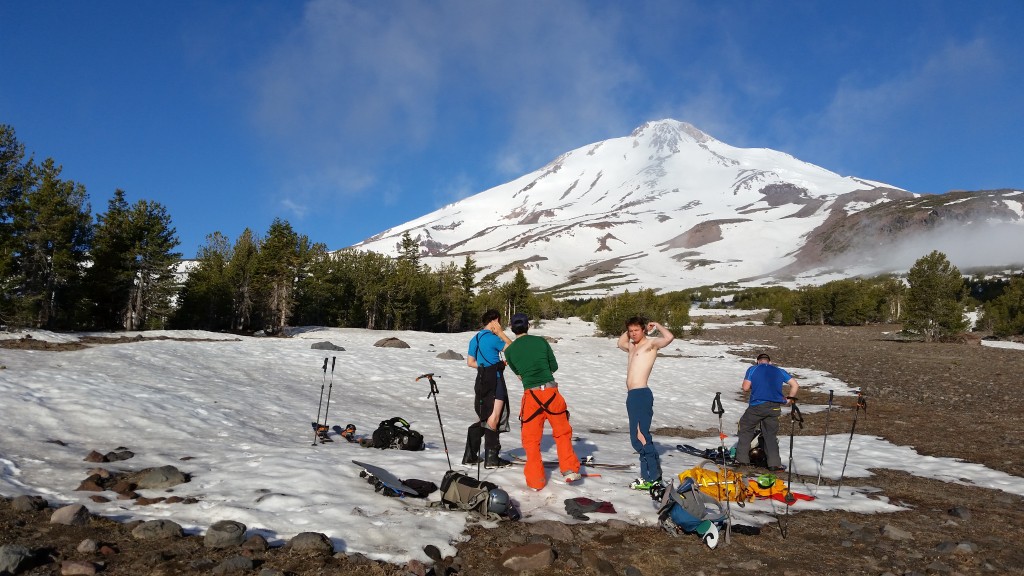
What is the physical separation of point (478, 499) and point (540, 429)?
1.50m

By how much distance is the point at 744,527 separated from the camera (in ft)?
21.3

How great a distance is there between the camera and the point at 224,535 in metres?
5.23

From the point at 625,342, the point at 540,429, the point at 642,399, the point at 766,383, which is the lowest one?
the point at 540,429

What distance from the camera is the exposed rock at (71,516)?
5359 mm

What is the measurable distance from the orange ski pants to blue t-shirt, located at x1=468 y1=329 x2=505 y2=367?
4.11ft

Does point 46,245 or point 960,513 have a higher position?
point 46,245

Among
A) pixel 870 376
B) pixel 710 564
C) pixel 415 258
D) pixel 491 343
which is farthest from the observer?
pixel 415 258

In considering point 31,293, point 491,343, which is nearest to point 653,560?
point 491,343

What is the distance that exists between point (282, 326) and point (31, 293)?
1906 centimetres

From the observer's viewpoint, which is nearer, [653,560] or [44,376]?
[653,560]

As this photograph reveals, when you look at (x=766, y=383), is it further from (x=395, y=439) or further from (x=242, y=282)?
(x=242, y=282)

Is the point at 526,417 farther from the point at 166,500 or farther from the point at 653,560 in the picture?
the point at 166,500

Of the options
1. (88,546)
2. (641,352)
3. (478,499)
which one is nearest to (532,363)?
(641,352)

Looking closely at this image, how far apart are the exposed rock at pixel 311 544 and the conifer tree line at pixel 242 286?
26.1 metres
